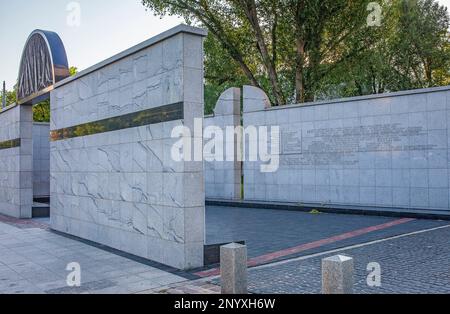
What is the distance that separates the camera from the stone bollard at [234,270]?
607 centimetres

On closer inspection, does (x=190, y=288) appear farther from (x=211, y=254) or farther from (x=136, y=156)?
(x=136, y=156)

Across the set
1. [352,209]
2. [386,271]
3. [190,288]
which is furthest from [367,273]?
[352,209]

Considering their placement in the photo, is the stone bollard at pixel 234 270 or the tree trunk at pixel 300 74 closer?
the stone bollard at pixel 234 270

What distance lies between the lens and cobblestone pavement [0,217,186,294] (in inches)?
274

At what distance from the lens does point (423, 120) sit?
573 inches

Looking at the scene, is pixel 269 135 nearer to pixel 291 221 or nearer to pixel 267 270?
pixel 291 221

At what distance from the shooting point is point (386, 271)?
735 centimetres

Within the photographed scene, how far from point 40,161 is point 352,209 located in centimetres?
1714

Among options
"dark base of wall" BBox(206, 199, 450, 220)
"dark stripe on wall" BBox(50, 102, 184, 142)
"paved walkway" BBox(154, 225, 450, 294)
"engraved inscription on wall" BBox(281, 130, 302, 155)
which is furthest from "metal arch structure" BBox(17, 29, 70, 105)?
"paved walkway" BBox(154, 225, 450, 294)

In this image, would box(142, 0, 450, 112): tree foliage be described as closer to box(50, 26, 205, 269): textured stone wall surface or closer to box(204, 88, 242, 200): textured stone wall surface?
box(204, 88, 242, 200): textured stone wall surface

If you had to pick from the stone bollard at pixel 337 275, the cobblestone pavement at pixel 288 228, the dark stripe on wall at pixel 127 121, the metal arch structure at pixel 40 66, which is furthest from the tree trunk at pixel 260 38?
the stone bollard at pixel 337 275

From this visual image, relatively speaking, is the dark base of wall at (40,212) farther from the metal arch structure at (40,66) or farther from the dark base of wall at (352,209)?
the dark base of wall at (352,209)

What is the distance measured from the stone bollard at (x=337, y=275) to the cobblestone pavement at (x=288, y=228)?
3909mm

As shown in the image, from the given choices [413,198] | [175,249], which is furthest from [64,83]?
[413,198]
